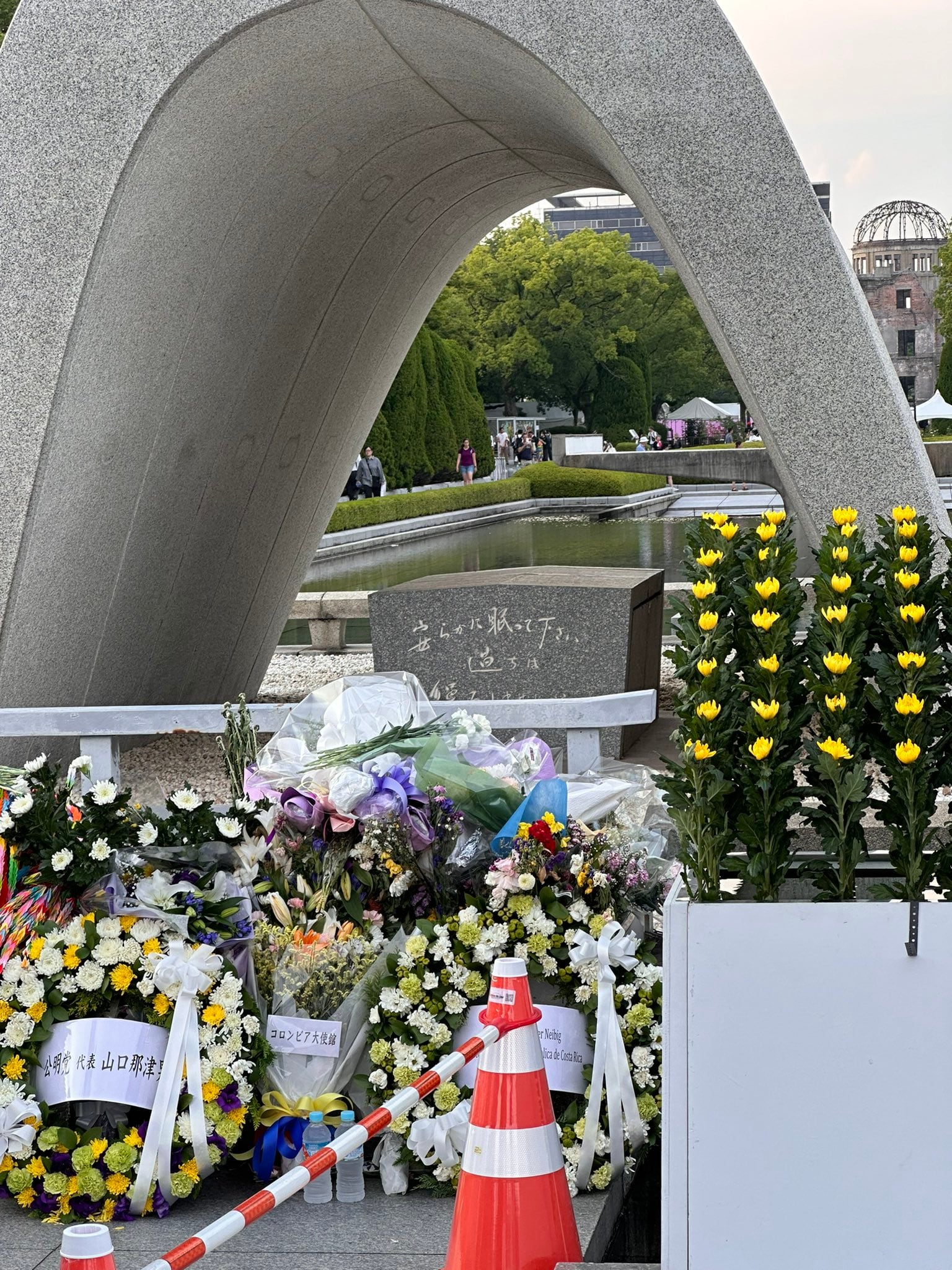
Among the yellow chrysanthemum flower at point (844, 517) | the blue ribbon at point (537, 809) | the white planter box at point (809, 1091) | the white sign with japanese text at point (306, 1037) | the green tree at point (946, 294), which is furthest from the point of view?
the green tree at point (946, 294)

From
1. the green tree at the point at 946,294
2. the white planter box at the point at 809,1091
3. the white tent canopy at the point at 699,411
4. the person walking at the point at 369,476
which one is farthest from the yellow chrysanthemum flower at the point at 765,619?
the white tent canopy at the point at 699,411

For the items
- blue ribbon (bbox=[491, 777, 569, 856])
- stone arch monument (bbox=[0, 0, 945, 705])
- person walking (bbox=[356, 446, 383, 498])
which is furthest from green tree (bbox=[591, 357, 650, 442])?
blue ribbon (bbox=[491, 777, 569, 856])

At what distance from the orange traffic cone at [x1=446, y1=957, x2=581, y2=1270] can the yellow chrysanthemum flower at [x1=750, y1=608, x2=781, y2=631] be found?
888 millimetres

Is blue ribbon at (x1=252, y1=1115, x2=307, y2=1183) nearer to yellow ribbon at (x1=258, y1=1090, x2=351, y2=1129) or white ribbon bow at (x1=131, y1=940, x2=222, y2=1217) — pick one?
yellow ribbon at (x1=258, y1=1090, x2=351, y2=1129)

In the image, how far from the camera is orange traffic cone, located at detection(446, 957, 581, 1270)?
8.38 ft

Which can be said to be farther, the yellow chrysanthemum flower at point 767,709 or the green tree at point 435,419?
the green tree at point 435,419

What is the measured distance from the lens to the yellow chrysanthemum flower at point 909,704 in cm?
244

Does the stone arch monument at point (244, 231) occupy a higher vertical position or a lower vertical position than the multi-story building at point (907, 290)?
lower

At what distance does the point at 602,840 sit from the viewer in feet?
11.6

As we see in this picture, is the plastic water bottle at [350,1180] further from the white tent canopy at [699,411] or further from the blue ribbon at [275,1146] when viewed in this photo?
the white tent canopy at [699,411]

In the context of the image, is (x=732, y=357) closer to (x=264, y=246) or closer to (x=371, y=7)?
(x=371, y=7)

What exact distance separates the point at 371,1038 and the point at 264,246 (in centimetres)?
468

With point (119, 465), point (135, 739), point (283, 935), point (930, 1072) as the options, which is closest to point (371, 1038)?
point (283, 935)

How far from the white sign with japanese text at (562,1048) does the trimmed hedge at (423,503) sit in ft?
68.8
